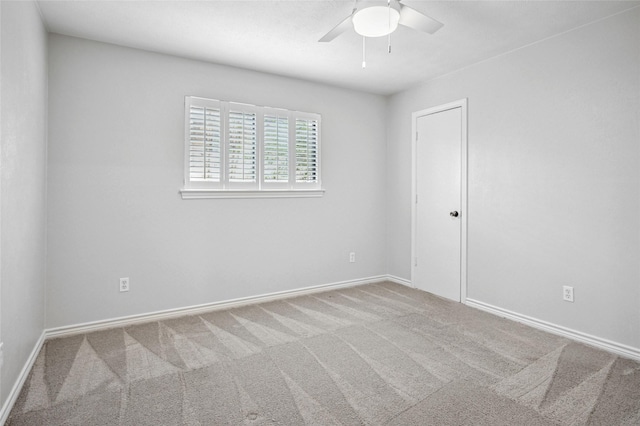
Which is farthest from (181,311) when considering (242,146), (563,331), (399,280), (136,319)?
(563,331)

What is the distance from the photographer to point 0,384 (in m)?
1.75

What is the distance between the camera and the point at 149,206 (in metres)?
3.21

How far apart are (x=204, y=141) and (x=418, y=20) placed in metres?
2.21

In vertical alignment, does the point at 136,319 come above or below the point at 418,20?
below

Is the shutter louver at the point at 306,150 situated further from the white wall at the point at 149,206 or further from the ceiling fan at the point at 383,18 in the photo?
the ceiling fan at the point at 383,18

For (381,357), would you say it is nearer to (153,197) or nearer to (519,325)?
(519,325)

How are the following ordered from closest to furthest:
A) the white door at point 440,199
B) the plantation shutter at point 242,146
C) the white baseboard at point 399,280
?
the plantation shutter at point 242,146, the white door at point 440,199, the white baseboard at point 399,280

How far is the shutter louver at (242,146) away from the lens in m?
3.58

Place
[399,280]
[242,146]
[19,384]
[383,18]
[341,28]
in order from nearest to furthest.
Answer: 1. [19,384]
2. [383,18]
3. [341,28]
4. [242,146]
5. [399,280]

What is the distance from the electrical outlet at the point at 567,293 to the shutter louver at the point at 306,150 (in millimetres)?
2658

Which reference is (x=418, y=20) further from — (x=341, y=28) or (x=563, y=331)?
(x=563, y=331)

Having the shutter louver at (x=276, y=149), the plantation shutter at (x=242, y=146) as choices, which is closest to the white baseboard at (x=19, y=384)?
the plantation shutter at (x=242, y=146)

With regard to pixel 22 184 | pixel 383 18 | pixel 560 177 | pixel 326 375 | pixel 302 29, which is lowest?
pixel 326 375

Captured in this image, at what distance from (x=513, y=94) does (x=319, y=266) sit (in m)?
2.71
